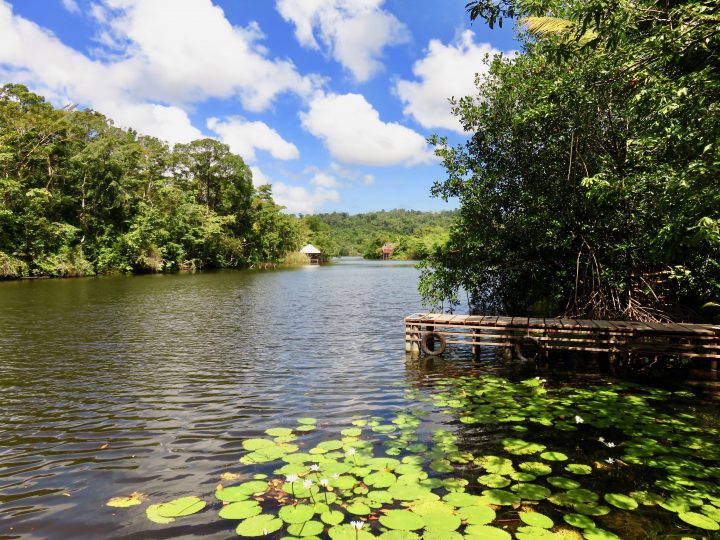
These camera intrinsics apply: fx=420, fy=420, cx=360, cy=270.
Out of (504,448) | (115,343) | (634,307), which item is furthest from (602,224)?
(115,343)

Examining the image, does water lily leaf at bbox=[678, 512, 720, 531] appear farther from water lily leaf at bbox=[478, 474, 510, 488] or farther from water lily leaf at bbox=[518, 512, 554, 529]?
water lily leaf at bbox=[478, 474, 510, 488]

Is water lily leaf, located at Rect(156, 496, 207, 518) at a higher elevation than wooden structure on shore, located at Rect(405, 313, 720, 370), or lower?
lower

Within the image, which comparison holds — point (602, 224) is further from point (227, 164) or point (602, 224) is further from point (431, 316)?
point (227, 164)

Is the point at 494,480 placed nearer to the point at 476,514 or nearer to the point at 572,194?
the point at 476,514

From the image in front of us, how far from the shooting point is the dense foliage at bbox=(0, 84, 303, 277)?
38.8 m

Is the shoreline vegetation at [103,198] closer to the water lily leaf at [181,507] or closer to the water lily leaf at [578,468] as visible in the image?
the water lily leaf at [578,468]

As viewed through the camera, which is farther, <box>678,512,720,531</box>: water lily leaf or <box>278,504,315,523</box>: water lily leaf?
<box>278,504,315,523</box>: water lily leaf

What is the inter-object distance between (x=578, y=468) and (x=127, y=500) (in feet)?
19.7

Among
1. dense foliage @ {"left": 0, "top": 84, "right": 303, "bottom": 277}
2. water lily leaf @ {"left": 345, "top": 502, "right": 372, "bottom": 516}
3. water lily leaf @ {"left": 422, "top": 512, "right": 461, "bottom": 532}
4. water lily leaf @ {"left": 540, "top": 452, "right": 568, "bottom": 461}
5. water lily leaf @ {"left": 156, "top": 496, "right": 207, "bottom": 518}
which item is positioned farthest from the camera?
dense foliage @ {"left": 0, "top": 84, "right": 303, "bottom": 277}

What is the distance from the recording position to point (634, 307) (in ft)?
43.5

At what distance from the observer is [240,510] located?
491 centimetres

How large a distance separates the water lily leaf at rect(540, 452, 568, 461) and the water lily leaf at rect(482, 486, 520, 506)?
1.34 meters

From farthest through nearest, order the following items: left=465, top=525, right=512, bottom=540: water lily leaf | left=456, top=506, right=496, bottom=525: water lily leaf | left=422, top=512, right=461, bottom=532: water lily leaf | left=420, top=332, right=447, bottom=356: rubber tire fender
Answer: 1. left=420, top=332, right=447, bottom=356: rubber tire fender
2. left=456, top=506, right=496, bottom=525: water lily leaf
3. left=422, top=512, right=461, bottom=532: water lily leaf
4. left=465, top=525, right=512, bottom=540: water lily leaf

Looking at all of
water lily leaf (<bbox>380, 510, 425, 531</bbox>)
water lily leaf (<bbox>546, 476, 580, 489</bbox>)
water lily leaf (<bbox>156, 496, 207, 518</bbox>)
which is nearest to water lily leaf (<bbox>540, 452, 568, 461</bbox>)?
water lily leaf (<bbox>546, 476, 580, 489</bbox>)
